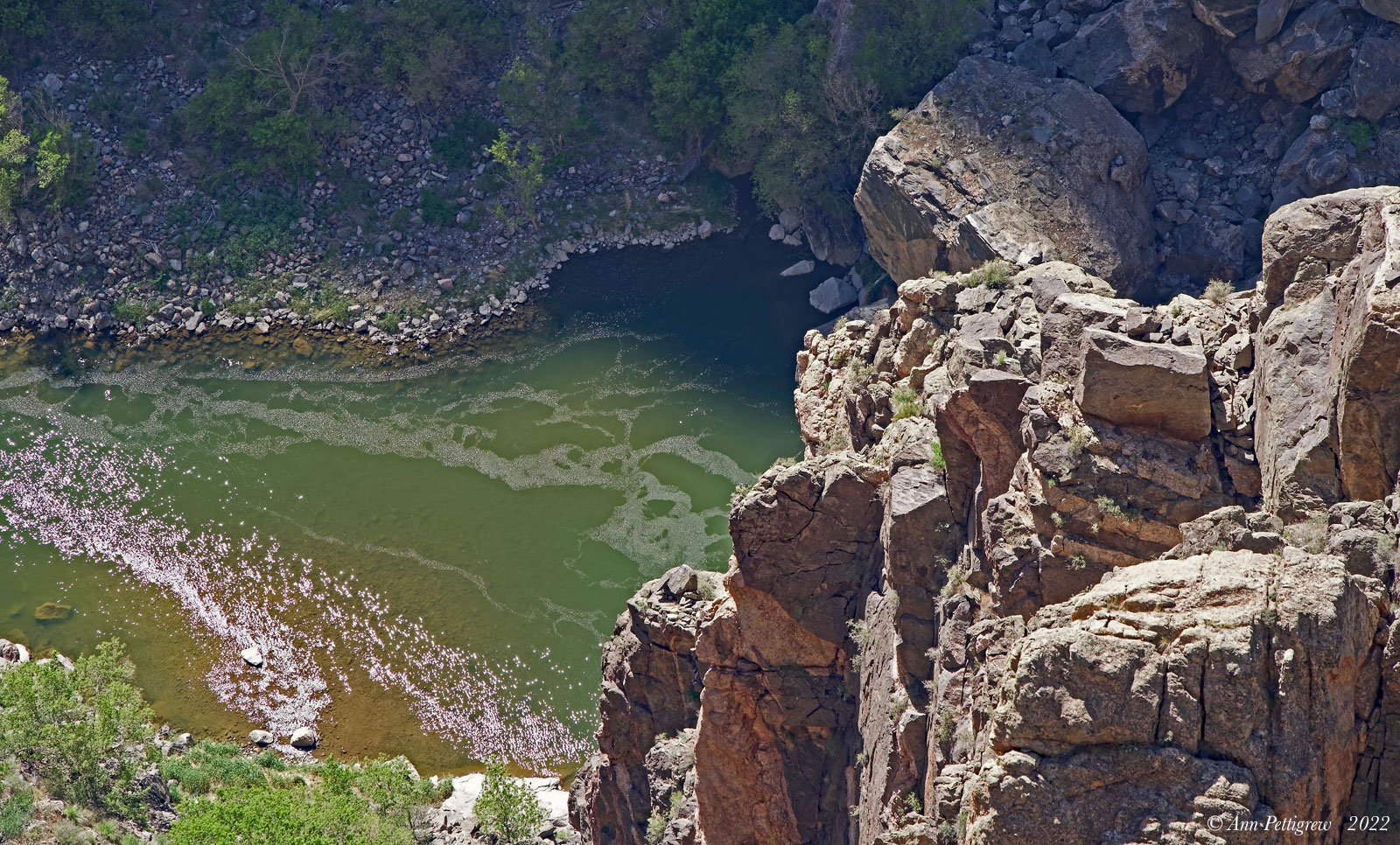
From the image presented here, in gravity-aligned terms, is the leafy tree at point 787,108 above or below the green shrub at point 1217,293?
above

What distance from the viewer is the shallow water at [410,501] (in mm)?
47906

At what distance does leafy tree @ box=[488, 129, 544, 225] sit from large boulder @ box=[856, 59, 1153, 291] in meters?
18.6

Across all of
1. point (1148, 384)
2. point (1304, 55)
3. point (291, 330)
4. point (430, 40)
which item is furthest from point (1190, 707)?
point (430, 40)

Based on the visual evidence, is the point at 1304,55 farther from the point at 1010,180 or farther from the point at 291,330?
the point at 291,330

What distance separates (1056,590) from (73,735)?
3269 cm

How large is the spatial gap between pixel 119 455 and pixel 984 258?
136ft

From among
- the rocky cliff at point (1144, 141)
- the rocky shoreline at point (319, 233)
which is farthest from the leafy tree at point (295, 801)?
the rocky cliff at point (1144, 141)

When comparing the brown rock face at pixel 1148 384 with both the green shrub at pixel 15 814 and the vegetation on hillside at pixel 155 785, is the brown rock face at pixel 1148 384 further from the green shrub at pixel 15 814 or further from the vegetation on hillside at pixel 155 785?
the green shrub at pixel 15 814

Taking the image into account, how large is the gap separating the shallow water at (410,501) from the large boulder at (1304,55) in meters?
22.4

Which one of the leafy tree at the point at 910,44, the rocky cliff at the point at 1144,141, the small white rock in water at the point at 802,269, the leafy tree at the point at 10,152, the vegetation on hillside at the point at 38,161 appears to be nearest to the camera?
the rocky cliff at the point at 1144,141

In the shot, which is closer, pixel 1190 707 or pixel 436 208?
pixel 1190 707

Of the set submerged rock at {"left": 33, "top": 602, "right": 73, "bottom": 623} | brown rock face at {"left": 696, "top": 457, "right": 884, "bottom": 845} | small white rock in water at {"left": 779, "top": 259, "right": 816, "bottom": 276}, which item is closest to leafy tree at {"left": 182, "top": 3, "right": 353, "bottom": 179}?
submerged rock at {"left": 33, "top": 602, "right": 73, "bottom": 623}

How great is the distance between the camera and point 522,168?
198 ft

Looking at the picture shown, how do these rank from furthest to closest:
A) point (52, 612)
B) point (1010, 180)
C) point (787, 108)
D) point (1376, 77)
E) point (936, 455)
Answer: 1. point (787, 108)
2. point (52, 612)
3. point (1010, 180)
4. point (1376, 77)
5. point (936, 455)
